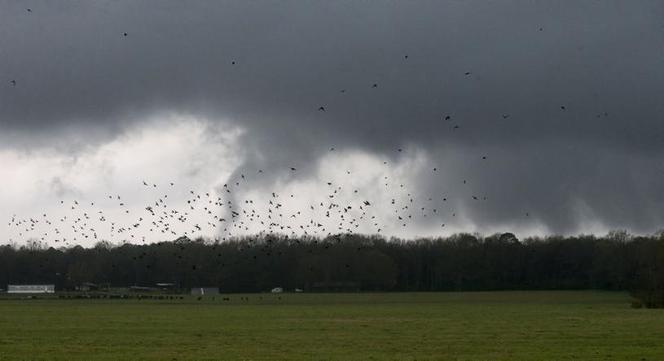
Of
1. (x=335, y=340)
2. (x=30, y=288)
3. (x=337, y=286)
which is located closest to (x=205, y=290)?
(x=337, y=286)

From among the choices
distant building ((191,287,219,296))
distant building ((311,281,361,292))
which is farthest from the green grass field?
distant building ((311,281,361,292))

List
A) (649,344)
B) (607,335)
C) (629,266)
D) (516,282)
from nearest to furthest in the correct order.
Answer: (649,344) < (607,335) < (629,266) < (516,282)

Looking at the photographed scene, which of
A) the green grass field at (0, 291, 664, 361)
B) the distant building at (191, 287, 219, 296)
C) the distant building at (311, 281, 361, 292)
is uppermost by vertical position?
the distant building at (311, 281, 361, 292)

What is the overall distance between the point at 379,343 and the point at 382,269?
150m

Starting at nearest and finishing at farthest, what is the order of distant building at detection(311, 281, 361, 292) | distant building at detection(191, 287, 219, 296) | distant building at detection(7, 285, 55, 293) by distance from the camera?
1. distant building at detection(191, 287, 219, 296)
2. distant building at detection(311, 281, 361, 292)
3. distant building at detection(7, 285, 55, 293)

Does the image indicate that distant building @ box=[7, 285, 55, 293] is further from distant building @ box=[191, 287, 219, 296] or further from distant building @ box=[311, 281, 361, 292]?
distant building @ box=[311, 281, 361, 292]

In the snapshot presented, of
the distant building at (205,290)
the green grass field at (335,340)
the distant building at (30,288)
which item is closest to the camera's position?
the green grass field at (335,340)

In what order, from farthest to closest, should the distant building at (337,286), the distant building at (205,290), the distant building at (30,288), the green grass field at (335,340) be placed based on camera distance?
1. the distant building at (30,288)
2. the distant building at (337,286)
3. the distant building at (205,290)
4. the green grass field at (335,340)

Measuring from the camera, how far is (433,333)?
145 ft

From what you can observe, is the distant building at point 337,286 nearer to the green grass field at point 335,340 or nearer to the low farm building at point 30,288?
the low farm building at point 30,288

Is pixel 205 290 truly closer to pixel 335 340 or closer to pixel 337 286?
pixel 337 286

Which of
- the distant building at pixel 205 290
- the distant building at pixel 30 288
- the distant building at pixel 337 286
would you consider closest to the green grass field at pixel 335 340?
the distant building at pixel 205 290

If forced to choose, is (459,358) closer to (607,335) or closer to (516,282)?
(607,335)

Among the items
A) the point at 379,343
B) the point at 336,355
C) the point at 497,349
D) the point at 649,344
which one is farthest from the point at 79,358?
the point at 649,344
